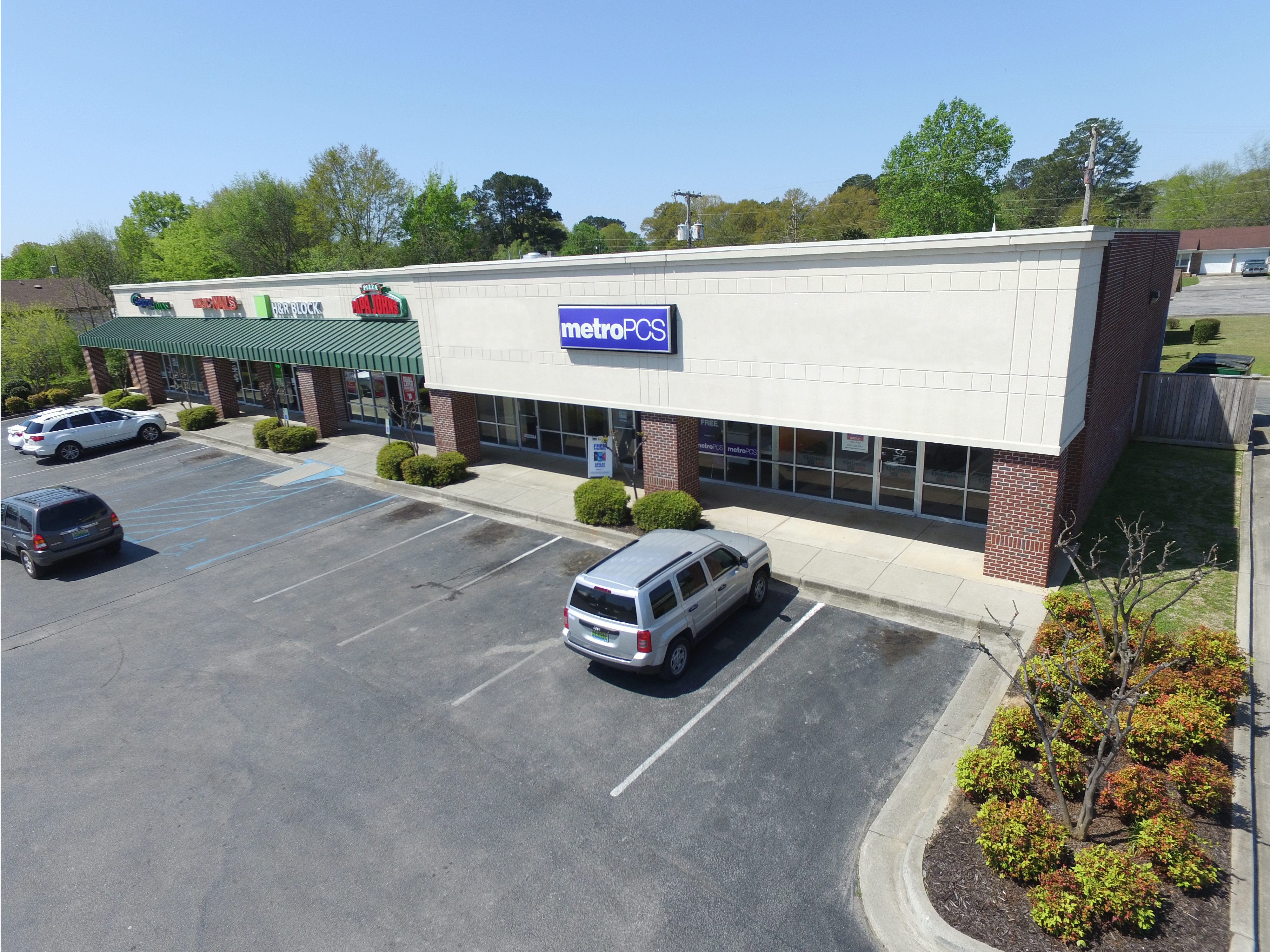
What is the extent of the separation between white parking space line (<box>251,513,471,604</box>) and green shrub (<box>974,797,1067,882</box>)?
1414 centimetres

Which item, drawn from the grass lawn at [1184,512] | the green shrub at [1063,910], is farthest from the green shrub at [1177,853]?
the grass lawn at [1184,512]

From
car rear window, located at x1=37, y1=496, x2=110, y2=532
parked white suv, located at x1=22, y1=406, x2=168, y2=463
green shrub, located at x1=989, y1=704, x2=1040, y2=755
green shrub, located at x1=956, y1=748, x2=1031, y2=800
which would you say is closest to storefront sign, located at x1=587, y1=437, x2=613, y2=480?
car rear window, located at x1=37, y1=496, x2=110, y2=532

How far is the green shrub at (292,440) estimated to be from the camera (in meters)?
27.5

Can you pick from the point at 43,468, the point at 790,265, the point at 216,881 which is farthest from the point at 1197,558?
the point at 43,468

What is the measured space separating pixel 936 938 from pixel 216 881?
24.9 feet

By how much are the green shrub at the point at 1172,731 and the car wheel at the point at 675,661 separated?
233 inches

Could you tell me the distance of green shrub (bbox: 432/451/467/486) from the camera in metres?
22.3

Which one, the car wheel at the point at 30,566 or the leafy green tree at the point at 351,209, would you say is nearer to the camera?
the car wheel at the point at 30,566

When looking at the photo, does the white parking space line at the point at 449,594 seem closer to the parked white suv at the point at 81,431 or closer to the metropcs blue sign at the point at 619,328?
the metropcs blue sign at the point at 619,328

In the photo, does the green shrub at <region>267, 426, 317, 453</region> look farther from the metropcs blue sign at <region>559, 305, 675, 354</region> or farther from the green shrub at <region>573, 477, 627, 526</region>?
the green shrub at <region>573, 477, 627, 526</region>

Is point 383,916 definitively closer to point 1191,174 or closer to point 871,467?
Answer: point 871,467

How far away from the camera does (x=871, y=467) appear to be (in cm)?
1838

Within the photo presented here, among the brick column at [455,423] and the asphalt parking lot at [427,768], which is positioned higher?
the brick column at [455,423]

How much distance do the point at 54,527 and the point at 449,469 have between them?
9.66 metres
